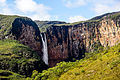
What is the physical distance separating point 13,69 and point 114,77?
96.1 ft

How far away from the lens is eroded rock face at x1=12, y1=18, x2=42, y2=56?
66.7 meters

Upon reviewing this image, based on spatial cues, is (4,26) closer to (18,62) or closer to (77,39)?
(18,62)

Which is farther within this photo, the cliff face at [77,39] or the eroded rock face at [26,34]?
the cliff face at [77,39]

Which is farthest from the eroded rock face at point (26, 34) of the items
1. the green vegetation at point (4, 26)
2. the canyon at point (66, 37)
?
the green vegetation at point (4, 26)

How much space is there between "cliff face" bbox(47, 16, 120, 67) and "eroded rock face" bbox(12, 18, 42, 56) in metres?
8.69

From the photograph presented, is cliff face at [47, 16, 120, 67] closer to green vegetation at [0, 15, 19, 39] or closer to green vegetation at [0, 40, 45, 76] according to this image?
green vegetation at [0, 15, 19, 39]

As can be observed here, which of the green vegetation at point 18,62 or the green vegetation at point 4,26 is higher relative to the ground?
the green vegetation at point 4,26

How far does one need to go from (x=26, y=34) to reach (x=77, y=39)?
107 ft

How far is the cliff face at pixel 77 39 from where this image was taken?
7445 cm

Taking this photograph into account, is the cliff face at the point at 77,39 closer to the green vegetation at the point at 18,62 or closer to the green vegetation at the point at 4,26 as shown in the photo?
the green vegetation at the point at 4,26

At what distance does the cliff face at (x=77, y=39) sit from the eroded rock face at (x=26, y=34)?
8694 mm

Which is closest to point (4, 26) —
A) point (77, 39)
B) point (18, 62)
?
point (18, 62)

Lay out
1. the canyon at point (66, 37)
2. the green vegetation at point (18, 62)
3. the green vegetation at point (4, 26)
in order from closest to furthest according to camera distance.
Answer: the green vegetation at point (18, 62) → the green vegetation at point (4, 26) → the canyon at point (66, 37)

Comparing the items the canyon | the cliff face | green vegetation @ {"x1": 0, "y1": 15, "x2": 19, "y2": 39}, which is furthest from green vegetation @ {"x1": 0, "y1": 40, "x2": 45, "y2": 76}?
the cliff face
